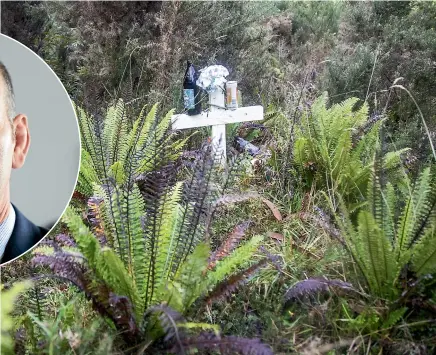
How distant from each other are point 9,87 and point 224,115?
256 cm

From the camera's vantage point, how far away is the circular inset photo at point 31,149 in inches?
55.0

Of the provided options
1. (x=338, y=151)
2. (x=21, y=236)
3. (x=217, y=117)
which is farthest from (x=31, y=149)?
(x=217, y=117)

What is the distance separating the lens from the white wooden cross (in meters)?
3.78

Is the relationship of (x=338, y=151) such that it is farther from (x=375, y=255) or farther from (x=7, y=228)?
(x=7, y=228)

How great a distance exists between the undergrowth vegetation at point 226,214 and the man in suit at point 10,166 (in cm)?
16

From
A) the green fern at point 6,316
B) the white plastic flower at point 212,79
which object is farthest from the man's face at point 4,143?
the white plastic flower at point 212,79

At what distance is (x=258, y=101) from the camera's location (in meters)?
5.28

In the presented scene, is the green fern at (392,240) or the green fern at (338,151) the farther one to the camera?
the green fern at (338,151)

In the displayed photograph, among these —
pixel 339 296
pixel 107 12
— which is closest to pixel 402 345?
pixel 339 296

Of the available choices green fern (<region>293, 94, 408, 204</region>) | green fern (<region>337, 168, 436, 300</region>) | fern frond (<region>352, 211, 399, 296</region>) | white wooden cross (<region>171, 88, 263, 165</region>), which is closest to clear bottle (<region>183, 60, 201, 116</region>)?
white wooden cross (<region>171, 88, 263, 165</region>)

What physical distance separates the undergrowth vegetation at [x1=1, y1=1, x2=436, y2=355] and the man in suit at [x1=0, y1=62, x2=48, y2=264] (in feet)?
0.52

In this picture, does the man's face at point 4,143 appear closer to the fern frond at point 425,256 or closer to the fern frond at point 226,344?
the fern frond at point 226,344

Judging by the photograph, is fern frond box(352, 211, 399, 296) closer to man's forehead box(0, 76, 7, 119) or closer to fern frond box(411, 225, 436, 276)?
fern frond box(411, 225, 436, 276)

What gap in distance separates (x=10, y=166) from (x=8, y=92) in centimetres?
21
